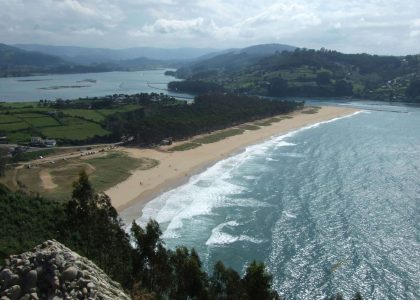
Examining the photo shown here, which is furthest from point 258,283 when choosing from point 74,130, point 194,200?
point 74,130

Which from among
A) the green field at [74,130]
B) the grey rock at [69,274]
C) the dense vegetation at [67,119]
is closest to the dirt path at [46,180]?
the dense vegetation at [67,119]

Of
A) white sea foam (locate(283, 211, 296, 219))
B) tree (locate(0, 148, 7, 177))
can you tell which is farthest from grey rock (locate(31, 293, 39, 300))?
tree (locate(0, 148, 7, 177))

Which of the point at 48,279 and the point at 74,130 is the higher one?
the point at 48,279

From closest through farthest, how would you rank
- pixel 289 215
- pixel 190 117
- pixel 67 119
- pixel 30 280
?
1. pixel 30 280
2. pixel 289 215
3. pixel 67 119
4. pixel 190 117

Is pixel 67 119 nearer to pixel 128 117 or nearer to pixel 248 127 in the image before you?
pixel 128 117

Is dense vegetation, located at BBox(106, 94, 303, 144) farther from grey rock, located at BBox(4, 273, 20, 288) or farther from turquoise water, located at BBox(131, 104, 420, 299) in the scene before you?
grey rock, located at BBox(4, 273, 20, 288)
